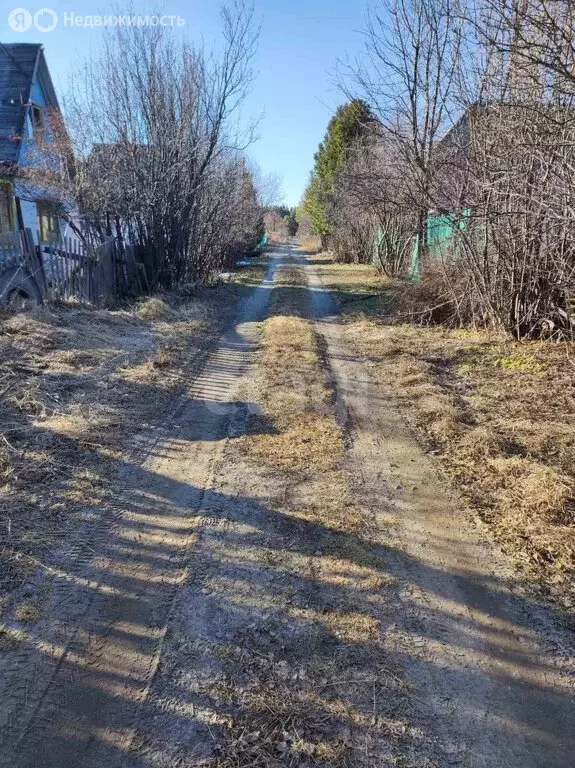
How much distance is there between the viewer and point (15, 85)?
17.6 meters

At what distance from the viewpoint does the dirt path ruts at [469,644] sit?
2.05 m

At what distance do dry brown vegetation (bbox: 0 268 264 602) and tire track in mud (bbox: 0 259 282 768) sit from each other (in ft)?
0.67

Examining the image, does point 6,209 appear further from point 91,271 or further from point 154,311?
point 154,311

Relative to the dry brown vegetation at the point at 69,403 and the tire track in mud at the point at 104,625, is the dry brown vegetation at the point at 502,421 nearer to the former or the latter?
the tire track in mud at the point at 104,625

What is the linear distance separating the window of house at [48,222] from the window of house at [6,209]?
1664mm

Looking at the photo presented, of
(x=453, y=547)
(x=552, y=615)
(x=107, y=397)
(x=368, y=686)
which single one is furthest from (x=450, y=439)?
(x=107, y=397)

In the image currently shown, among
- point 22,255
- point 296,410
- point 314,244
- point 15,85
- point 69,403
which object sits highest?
point 15,85

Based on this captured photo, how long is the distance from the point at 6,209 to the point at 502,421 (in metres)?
17.2

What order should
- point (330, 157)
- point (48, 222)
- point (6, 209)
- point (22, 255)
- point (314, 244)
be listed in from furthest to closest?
point (314, 244)
point (330, 157)
point (48, 222)
point (6, 209)
point (22, 255)

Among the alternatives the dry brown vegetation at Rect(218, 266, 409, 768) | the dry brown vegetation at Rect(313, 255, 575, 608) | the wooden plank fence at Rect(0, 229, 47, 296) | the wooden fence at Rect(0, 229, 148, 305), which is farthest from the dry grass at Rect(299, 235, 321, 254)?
the dry brown vegetation at Rect(218, 266, 409, 768)

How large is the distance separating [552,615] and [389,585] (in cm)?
84

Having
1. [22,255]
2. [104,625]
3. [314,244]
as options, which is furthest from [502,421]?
[314,244]

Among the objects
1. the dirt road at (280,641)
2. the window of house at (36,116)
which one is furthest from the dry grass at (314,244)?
the dirt road at (280,641)

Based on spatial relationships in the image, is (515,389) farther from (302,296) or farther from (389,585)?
(302,296)
